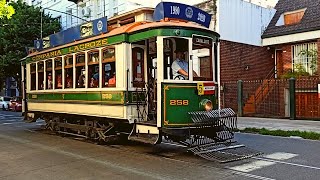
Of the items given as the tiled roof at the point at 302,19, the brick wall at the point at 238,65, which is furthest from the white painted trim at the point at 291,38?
the brick wall at the point at 238,65

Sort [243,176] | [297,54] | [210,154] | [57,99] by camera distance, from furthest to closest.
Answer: [297,54] < [57,99] < [210,154] < [243,176]

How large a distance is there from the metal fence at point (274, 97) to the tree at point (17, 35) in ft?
62.4

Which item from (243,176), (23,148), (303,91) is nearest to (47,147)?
(23,148)

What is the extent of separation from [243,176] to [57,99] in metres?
8.43

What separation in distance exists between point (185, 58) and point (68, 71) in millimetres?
5132

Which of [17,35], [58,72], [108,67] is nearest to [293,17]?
[58,72]

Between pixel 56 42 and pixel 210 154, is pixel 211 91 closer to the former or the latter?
pixel 210 154

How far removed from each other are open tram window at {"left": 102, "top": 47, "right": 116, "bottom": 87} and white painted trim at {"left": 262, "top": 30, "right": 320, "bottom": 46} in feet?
53.0

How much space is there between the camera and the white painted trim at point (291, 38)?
77.0 ft

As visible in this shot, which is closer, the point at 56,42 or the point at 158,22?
the point at 158,22

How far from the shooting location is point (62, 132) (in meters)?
14.5

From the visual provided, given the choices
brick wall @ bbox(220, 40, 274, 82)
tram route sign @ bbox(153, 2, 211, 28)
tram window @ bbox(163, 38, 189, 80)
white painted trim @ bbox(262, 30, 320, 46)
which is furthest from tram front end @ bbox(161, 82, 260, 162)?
white painted trim @ bbox(262, 30, 320, 46)

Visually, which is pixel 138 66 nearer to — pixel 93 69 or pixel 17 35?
pixel 93 69

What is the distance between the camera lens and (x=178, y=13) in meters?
10.3
